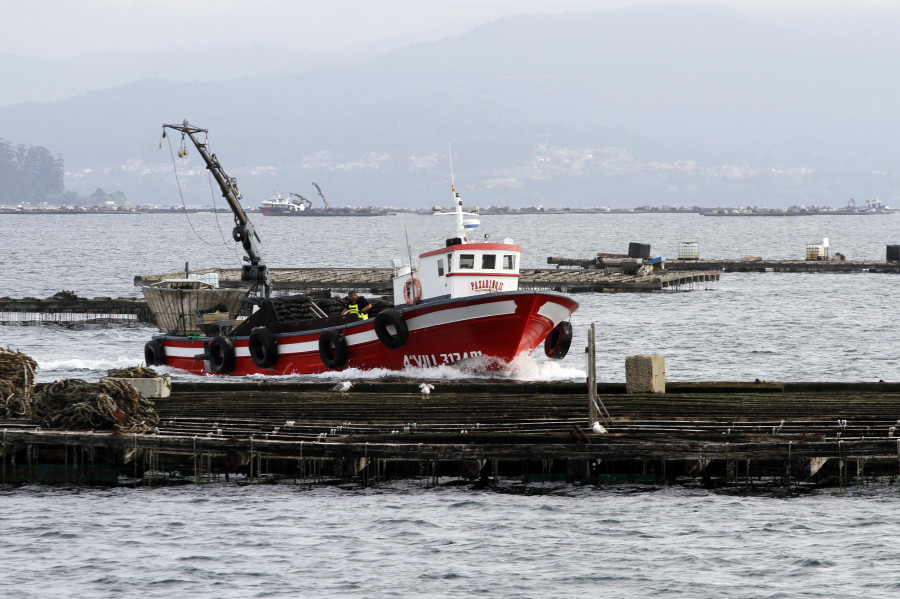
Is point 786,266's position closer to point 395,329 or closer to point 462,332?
point 395,329

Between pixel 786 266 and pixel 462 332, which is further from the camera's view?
pixel 786 266

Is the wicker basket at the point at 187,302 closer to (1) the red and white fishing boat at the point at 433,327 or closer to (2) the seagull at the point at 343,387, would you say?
(1) the red and white fishing boat at the point at 433,327

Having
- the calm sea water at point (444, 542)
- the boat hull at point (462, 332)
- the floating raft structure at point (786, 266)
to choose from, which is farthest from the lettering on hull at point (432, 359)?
the floating raft structure at point (786, 266)

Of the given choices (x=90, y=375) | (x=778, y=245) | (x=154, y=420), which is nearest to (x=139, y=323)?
(x=90, y=375)

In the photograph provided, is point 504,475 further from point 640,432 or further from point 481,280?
point 481,280

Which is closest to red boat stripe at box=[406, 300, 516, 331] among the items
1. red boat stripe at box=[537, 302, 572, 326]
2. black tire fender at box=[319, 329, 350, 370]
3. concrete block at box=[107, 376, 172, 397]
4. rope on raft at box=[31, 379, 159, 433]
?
red boat stripe at box=[537, 302, 572, 326]

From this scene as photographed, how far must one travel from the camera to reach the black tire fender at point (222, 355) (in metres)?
41.2

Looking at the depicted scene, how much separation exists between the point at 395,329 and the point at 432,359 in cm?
156

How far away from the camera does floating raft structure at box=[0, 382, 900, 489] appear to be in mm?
23438

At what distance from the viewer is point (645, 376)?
2983cm

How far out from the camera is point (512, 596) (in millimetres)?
18734

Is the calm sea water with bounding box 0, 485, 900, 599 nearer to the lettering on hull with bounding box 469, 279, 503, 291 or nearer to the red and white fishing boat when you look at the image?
the red and white fishing boat

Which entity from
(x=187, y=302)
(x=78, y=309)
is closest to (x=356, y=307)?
(x=187, y=302)

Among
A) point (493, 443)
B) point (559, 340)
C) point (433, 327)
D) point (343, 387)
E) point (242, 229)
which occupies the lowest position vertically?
point (493, 443)
